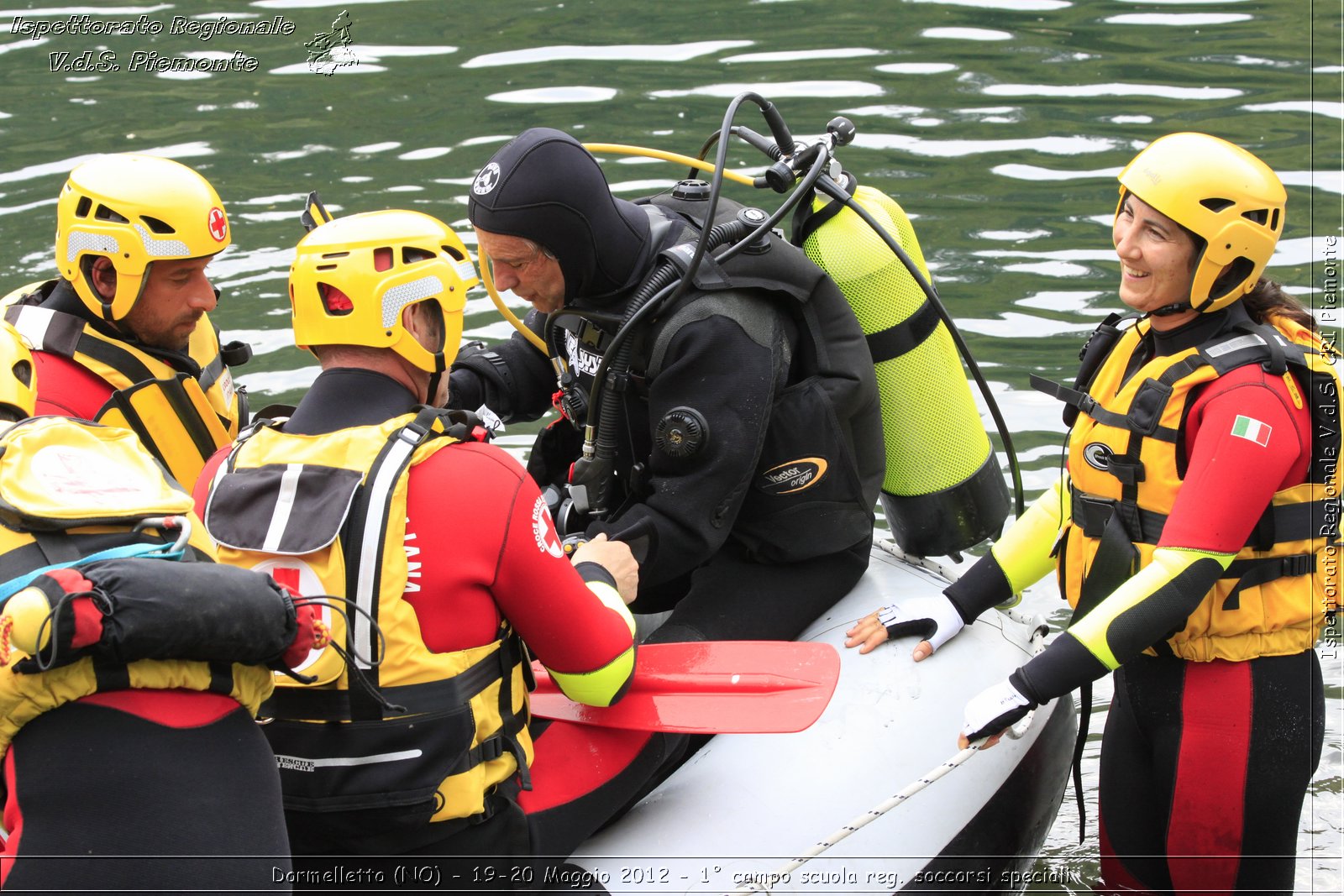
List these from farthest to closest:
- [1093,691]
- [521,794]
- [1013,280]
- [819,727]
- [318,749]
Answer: [1013,280] → [1093,691] → [819,727] → [521,794] → [318,749]

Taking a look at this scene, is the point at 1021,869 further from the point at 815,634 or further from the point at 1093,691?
the point at 1093,691

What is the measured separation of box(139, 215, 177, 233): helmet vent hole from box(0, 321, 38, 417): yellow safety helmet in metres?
0.41

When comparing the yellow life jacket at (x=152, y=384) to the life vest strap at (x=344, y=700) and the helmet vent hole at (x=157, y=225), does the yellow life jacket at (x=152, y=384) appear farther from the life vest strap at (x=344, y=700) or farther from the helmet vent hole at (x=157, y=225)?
the life vest strap at (x=344, y=700)

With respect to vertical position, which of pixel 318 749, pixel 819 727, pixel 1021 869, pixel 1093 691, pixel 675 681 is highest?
pixel 318 749

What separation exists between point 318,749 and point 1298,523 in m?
2.14

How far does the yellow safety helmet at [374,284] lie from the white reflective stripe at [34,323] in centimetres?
97

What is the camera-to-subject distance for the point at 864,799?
10.7 ft

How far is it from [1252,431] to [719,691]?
128 centimetres

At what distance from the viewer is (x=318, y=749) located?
2.62 meters

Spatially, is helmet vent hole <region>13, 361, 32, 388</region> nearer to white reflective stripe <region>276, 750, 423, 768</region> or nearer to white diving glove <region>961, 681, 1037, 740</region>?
white reflective stripe <region>276, 750, 423, 768</region>

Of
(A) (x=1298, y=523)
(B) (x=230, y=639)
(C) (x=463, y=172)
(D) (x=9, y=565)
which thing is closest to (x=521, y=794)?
(B) (x=230, y=639)

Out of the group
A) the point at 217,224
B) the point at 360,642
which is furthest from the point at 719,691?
the point at 217,224

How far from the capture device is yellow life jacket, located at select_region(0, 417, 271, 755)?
1997 mm

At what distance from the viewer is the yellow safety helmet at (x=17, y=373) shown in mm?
3227
